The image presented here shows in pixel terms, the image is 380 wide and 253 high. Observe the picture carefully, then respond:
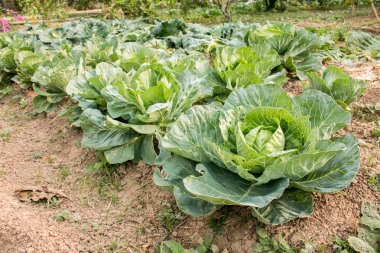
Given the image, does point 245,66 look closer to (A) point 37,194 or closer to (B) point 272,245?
(B) point 272,245

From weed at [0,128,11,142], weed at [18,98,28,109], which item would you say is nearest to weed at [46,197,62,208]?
weed at [0,128,11,142]

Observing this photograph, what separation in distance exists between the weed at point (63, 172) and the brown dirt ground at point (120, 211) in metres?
0.01

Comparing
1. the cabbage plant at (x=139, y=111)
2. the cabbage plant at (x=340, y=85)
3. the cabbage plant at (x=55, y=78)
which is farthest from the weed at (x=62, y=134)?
the cabbage plant at (x=340, y=85)

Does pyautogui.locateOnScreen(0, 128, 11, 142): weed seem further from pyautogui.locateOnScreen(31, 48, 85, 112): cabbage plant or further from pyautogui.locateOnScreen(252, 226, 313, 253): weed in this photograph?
pyautogui.locateOnScreen(252, 226, 313, 253): weed

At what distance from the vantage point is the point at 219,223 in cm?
214

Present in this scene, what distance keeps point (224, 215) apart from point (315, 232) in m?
0.51

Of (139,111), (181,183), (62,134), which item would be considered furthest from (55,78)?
(181,183)

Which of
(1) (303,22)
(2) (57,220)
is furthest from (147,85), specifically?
(1) (303,22)

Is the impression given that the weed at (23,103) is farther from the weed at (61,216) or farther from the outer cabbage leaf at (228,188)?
the outer cabbage leaf at (228,188)

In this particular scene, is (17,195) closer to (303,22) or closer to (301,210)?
(301,210)

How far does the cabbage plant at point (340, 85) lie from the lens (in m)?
2.79

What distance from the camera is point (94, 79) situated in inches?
121

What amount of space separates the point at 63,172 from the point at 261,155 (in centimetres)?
200

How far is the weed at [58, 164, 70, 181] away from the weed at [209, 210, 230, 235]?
153cm
